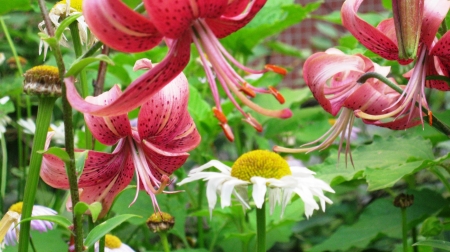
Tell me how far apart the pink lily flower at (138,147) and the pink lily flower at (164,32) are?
0.09 meters

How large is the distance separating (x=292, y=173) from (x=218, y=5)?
0.33 metres

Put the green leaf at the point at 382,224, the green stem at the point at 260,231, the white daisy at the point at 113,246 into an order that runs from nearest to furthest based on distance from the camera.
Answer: the green stem at the point at 260,231 → the white daisy at the point at 113,246 → the green leaf at the point at 382,224

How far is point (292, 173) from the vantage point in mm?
664

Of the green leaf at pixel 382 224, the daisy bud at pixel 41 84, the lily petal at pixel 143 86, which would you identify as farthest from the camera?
the green leaf at pixel 382 224

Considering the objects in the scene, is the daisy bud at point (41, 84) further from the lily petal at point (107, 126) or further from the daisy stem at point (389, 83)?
the daisy stem at point (389, 83)

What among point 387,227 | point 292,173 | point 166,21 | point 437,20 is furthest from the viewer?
point 387,227

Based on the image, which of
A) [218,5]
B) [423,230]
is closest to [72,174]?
[218,5]

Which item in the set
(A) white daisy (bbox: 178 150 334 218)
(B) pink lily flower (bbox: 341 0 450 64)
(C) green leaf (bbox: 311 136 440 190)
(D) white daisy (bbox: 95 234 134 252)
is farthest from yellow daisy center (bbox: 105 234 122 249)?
(B) pink lily flower (bbox: 341 0 450 64)

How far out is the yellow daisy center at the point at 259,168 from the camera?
64cm

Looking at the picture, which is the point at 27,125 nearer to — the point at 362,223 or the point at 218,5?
the point at 362,223

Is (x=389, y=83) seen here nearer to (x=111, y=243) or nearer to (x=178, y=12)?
(x=178, y=12)

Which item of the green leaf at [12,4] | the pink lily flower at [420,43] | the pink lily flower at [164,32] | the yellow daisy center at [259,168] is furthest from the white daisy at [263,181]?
the green leaf at [12,4]

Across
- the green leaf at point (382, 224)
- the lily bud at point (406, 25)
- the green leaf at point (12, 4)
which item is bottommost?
the green leaf at point (382, 224)

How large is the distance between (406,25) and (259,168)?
0.24 meters
